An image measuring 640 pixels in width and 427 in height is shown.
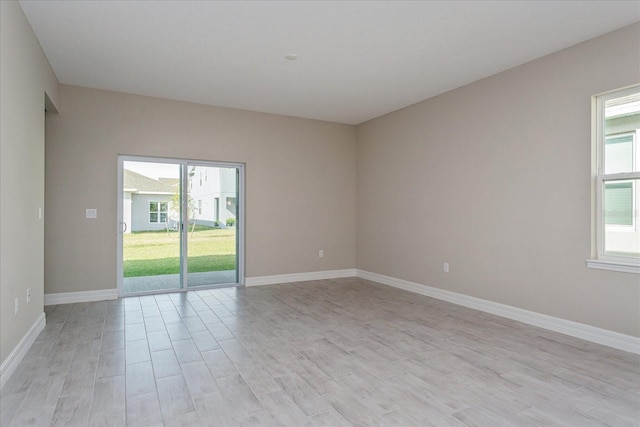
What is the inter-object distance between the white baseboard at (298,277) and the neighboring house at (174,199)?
1.04m

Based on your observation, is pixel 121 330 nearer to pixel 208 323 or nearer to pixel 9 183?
pixel 208 323

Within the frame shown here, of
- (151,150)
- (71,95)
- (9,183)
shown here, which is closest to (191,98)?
(151,150)

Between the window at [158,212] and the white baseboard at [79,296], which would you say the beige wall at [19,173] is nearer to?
the white baseboard at [79,296]

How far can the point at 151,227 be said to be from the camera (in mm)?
5441

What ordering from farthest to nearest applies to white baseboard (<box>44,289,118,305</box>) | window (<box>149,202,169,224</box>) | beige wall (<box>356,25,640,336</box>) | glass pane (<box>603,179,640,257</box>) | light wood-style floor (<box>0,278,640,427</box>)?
window (<box>149,202,169,224</box>), white baseboard (<box>44,289,118,305</box>), beige wall (<box>356,25,640,336</box>), glass pane (<box>603,179,640,257</box>), light wood-style floor (<box>0,278,640,427</box>)

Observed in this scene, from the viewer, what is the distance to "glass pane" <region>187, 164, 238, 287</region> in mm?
5730

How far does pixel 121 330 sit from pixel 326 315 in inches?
84.1

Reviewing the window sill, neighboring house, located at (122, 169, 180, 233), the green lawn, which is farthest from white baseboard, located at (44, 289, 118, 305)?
the window sill

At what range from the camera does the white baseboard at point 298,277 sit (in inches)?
239

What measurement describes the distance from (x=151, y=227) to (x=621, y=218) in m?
5.56

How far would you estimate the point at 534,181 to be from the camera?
3.98m

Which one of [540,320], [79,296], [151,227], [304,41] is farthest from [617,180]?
[79,296]

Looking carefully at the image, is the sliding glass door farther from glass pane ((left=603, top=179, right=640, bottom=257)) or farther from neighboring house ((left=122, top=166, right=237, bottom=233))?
glass pane ((left=603, top=179, right=640, bottom=257))

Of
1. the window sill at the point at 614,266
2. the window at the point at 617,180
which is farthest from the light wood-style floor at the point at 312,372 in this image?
the window at the point at 617,180
